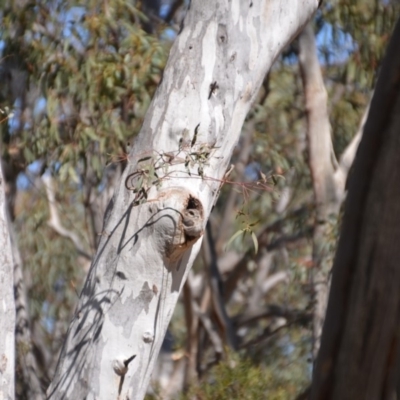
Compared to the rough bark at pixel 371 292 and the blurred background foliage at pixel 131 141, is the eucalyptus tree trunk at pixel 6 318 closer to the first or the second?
the rough bark at pixel 371 292

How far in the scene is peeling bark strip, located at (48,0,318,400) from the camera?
7.91 ft

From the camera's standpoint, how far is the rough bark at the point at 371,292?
1.98 metres

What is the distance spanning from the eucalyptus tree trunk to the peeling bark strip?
0.63 ft

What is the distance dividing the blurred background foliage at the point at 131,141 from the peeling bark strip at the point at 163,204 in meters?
1.16

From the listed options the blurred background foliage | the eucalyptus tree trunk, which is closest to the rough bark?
the eucalyptus tree trunk

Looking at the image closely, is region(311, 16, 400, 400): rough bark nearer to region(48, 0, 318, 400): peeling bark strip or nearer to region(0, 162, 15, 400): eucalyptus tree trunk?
region(48, 0, 318, 400): peeling bark strip

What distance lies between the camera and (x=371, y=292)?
1.98 m

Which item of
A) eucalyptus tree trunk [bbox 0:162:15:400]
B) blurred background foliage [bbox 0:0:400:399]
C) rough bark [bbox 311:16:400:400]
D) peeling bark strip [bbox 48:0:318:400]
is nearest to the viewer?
rough bark [bbox 311:16:400:400]

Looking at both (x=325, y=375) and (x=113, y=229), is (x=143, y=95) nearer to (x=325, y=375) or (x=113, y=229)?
(x=113, y=229)

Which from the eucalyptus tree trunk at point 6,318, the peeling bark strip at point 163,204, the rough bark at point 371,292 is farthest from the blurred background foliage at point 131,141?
the rough bark at point 371,292

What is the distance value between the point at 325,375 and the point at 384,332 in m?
0.17

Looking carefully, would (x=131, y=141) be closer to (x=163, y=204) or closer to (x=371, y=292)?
(x=163, y=204)

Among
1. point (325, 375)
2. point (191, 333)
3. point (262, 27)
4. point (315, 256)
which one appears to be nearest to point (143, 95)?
point (315, 256)

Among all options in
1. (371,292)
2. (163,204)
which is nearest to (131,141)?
(163,204)
